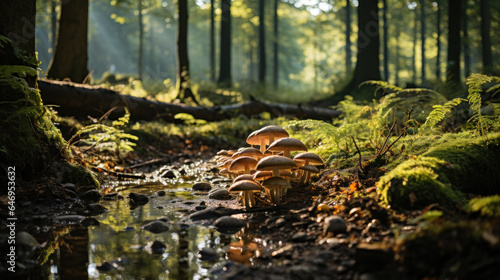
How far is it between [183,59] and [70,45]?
503 cm

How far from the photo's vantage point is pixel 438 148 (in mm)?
4285

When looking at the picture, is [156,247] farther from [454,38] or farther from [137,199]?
[454,38]

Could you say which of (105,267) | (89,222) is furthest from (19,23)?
(105,267)

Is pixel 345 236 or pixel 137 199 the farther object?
pixel 137 199

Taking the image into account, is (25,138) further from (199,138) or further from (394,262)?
(199,138)

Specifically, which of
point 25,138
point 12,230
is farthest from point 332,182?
point 25,138

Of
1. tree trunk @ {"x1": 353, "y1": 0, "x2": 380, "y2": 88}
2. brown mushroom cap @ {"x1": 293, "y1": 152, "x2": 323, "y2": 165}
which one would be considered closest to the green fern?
brown mushroom cap @ {"x1": 293, "y1": 152, "x2": 323, "y2": 165}

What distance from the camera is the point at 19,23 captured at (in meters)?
5.21

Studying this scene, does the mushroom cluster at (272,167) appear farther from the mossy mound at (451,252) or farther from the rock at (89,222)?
the mossy mound at (451,252)

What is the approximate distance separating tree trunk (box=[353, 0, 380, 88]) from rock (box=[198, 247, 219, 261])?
45.5ft

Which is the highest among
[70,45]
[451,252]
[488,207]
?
[70,45]

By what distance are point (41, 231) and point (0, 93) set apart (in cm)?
251

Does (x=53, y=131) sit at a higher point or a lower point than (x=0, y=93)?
lower

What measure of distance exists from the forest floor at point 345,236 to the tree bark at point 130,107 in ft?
12.5
